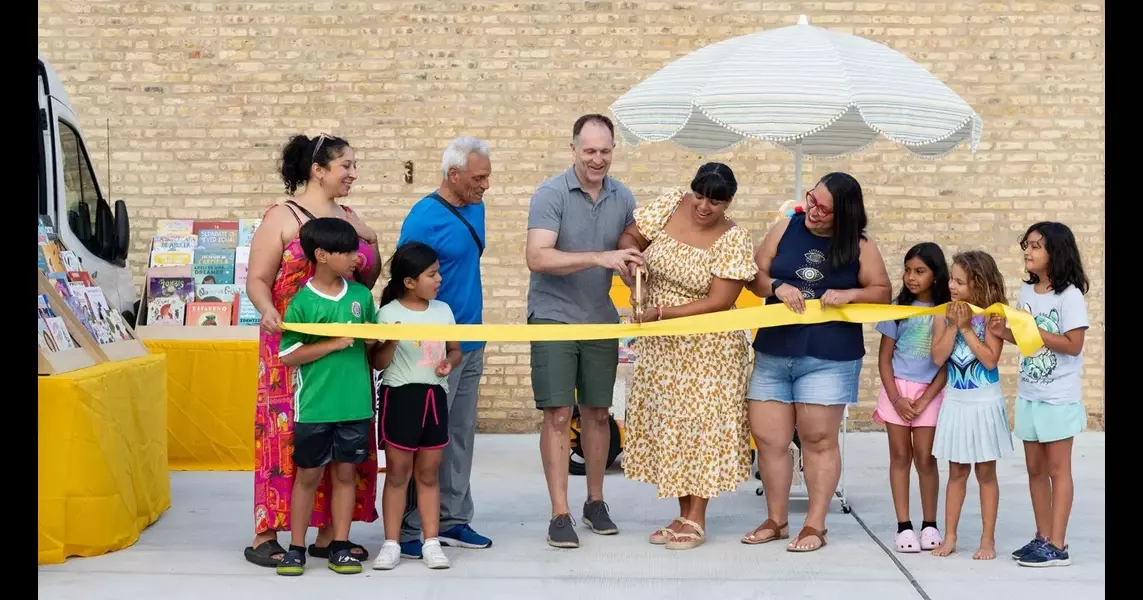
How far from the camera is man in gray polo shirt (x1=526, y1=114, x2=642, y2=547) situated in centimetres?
583

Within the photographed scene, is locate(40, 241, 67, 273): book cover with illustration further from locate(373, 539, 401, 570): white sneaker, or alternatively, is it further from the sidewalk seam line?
the sidewalk seam line

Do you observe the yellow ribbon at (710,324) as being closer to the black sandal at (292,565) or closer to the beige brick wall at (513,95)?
the black sandal at (292,565)

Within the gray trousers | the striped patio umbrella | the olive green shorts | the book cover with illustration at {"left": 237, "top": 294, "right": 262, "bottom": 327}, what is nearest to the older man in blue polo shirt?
the gray trousers

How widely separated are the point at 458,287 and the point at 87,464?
5.66 feet

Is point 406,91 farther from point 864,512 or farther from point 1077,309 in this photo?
point 1077,309

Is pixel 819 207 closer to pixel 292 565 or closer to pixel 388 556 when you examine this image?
pixel 388 556

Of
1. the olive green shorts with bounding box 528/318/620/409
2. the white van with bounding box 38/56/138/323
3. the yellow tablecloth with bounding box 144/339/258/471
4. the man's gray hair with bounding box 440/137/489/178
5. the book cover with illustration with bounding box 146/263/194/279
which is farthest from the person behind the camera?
the book cover with illustration with bounding box 146/263/194/279

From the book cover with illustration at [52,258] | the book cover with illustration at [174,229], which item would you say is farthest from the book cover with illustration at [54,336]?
the book cover with illustration at [174,229]

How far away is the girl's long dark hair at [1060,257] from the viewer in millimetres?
5281

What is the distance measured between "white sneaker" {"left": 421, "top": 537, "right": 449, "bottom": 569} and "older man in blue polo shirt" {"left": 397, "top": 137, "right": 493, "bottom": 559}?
180 millimetres

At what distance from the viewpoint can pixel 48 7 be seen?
9734 millimetres

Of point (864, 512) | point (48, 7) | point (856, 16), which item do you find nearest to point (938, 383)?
point (864, 512)

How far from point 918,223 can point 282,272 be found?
19.4ft

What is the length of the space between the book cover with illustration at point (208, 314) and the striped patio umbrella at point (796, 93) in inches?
115
